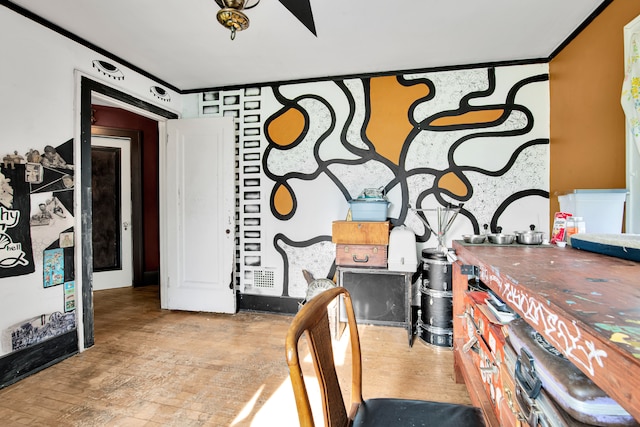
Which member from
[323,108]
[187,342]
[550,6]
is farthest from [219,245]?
[550,6]

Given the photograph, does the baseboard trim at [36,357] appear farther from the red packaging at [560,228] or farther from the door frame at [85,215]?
the red packaging at [560,228]

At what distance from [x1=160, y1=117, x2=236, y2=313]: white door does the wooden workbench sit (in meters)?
2.64

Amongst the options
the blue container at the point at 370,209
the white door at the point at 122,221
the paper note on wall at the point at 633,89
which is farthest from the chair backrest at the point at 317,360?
the white door at the point at 122,221

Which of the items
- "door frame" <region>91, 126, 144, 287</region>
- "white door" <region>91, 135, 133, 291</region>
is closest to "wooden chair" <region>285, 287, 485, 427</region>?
"door frame" <region>91, 126, 144, 287</region>

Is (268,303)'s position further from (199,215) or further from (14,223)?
(14,223)

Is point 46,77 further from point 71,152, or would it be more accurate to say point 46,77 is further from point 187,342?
point 187,342

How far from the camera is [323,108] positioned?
10.3ft

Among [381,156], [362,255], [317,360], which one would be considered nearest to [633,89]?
[381,156]

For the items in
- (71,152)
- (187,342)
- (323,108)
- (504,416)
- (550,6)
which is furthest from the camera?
(323,108)

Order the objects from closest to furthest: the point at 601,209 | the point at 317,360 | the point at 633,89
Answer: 1. the point at 317,360
2. the point at 633,89
3. the point at 601,209

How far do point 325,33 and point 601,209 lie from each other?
7.19 feet

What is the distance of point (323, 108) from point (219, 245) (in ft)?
6.18

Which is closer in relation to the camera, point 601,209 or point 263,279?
point 601,209

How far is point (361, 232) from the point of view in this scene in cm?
257
